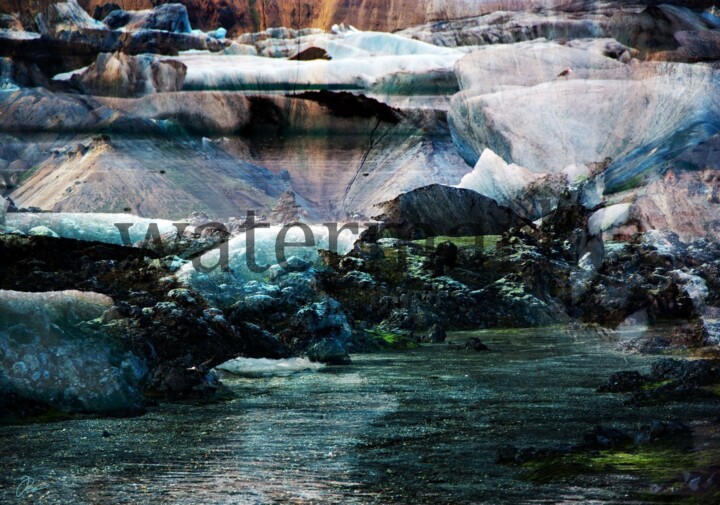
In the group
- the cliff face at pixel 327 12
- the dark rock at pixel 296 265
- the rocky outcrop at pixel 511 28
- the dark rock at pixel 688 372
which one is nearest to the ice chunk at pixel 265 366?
the dark rock at pixel 688 372

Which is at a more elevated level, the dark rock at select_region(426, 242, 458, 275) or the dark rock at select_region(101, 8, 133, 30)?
the dark rock at select_region(101, 8, 133, 30)

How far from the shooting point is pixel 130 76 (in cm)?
2816

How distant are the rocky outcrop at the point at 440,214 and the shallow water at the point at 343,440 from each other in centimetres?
920

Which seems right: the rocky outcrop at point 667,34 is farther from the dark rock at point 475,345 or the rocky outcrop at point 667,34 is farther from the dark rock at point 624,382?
the dark rock at point 624,382

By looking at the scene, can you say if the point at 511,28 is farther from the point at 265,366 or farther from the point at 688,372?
the point at 688,372

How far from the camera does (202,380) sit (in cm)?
1452

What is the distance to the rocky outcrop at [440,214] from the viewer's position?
25.9m

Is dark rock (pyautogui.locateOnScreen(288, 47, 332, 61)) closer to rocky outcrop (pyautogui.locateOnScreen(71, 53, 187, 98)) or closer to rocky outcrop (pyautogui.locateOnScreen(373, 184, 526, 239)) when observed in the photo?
rocky outcrop (pyautogui.locateOnScreen(71, 53, 187, 98))

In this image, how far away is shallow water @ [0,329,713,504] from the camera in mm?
8930

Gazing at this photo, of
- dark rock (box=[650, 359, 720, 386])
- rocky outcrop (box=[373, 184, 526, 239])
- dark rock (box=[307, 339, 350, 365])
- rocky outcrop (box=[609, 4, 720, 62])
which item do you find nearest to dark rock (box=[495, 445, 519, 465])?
dark rock (box=[650, 359, 720, 386])

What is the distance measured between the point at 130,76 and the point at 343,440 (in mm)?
19314

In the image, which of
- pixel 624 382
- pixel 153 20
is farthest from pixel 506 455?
pixel 153 20

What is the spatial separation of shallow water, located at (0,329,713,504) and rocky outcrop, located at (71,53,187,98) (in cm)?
1384

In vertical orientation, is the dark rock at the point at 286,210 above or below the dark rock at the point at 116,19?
below
